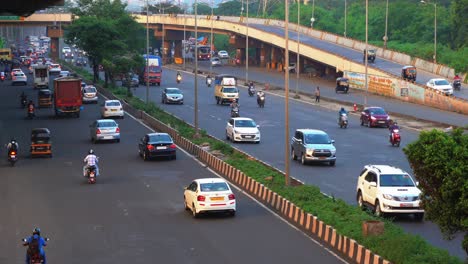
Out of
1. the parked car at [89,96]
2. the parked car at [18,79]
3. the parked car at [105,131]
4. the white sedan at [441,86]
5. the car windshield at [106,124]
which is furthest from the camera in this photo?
the parked car at [18,79]

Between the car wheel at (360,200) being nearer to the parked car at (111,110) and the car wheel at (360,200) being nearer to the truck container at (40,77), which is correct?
the parked car at (111,110)

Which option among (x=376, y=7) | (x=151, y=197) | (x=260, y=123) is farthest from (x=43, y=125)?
(x=376, y=7)

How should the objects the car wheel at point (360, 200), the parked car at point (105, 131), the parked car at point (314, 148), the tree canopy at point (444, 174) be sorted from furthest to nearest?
1. the parked car at point (105, 131)
2. the parked car at point (314, 148)
3. the car wheel at point (360, 200)
4. the tree canopy at point (444, 174)

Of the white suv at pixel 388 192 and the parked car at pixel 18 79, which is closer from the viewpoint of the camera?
the white suv at pixel 388 192

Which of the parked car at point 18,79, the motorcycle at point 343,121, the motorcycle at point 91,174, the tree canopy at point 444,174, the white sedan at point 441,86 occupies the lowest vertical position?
the parked car at point 18,79

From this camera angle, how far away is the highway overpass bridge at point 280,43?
104 m

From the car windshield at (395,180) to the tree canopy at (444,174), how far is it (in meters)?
8.85

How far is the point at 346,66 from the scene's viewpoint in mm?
103875

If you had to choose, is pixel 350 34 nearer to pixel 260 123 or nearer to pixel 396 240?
pixel 260 123

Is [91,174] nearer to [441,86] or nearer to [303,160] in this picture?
[303,160]

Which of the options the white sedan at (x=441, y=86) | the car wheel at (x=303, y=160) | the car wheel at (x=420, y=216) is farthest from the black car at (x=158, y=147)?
the white sedan at (x=441, y=86)

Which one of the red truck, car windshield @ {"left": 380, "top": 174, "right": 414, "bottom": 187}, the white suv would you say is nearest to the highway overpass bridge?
the red truck

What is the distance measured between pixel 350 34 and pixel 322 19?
49.2ft

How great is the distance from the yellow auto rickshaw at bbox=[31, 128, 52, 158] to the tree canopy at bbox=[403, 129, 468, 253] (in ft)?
99.5
